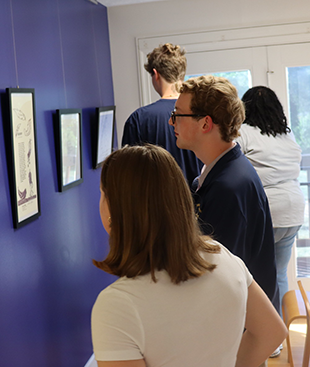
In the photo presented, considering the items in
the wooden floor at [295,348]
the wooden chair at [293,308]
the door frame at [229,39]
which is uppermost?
the door frame at [229,39]

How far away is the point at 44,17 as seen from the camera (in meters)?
2.44

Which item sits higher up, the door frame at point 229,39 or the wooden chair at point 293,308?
the door frame at point 229,39

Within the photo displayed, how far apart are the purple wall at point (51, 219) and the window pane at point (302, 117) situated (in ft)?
5.72

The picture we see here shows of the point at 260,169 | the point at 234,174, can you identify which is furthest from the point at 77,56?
the point at 234,174

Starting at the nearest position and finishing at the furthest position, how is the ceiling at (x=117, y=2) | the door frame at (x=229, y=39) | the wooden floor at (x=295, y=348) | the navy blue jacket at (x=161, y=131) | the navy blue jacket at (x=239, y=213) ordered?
the navy blue jacket at (x=239, y=213) → the navy blue jacket at (x=161, y=131) → the wooden floor at (x=295, y=348) → the ceiling at (x=117, y=2) → the door frame at (x=229, y=39)

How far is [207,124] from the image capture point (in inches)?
61.9

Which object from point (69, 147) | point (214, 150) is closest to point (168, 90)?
point (69, 147)

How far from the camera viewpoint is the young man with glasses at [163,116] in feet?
8.04

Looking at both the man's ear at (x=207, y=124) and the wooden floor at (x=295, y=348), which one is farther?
the wooden floor at (x=295, y=348)

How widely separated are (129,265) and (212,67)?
323 cm

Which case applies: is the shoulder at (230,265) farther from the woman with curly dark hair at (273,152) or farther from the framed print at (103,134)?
the framed print at (103,134)

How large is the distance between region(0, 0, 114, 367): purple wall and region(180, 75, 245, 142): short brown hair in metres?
0.90

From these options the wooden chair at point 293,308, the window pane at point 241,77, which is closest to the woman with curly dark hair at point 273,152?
the wooden chair at point 293,308

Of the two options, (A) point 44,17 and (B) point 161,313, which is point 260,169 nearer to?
(A) point 44,17
